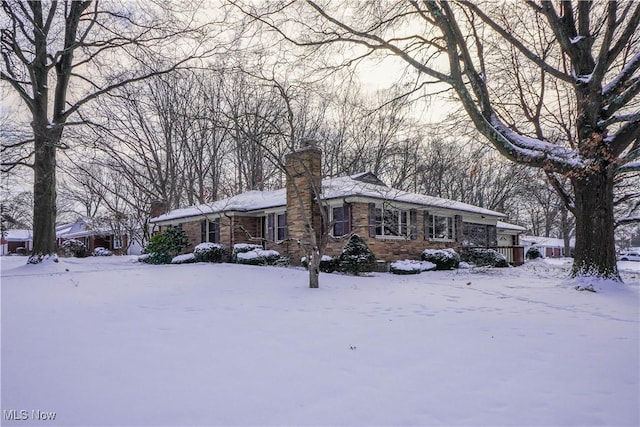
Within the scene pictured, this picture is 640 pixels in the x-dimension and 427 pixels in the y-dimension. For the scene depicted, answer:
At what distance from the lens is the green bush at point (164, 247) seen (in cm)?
1922

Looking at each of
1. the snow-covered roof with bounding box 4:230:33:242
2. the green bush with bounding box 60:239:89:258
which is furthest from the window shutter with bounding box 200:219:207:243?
the snow-covered roof with bounding box 4:230:33:242

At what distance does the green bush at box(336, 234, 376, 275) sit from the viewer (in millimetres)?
13828

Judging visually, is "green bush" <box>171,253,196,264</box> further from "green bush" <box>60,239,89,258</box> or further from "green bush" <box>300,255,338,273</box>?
"green bush" <box>60,239,89,258</box>

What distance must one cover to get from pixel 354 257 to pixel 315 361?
9714 millimetres

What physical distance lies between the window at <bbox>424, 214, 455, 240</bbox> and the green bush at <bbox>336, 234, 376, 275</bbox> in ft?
18.3

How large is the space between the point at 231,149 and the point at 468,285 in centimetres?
2170

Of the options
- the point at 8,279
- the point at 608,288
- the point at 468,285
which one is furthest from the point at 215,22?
the point at 608,288

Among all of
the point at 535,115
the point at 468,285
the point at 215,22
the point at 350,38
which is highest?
the point at 215,22

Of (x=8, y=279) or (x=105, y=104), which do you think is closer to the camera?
(x=8, y=279)

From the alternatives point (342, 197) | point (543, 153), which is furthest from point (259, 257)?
point (543, 153)

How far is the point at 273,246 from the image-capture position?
1811 cm

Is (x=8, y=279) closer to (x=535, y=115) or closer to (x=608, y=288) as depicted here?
(x=608, y=288)

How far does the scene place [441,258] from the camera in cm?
1741

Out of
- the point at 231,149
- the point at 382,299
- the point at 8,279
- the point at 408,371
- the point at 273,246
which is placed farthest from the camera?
the point at 231,149
